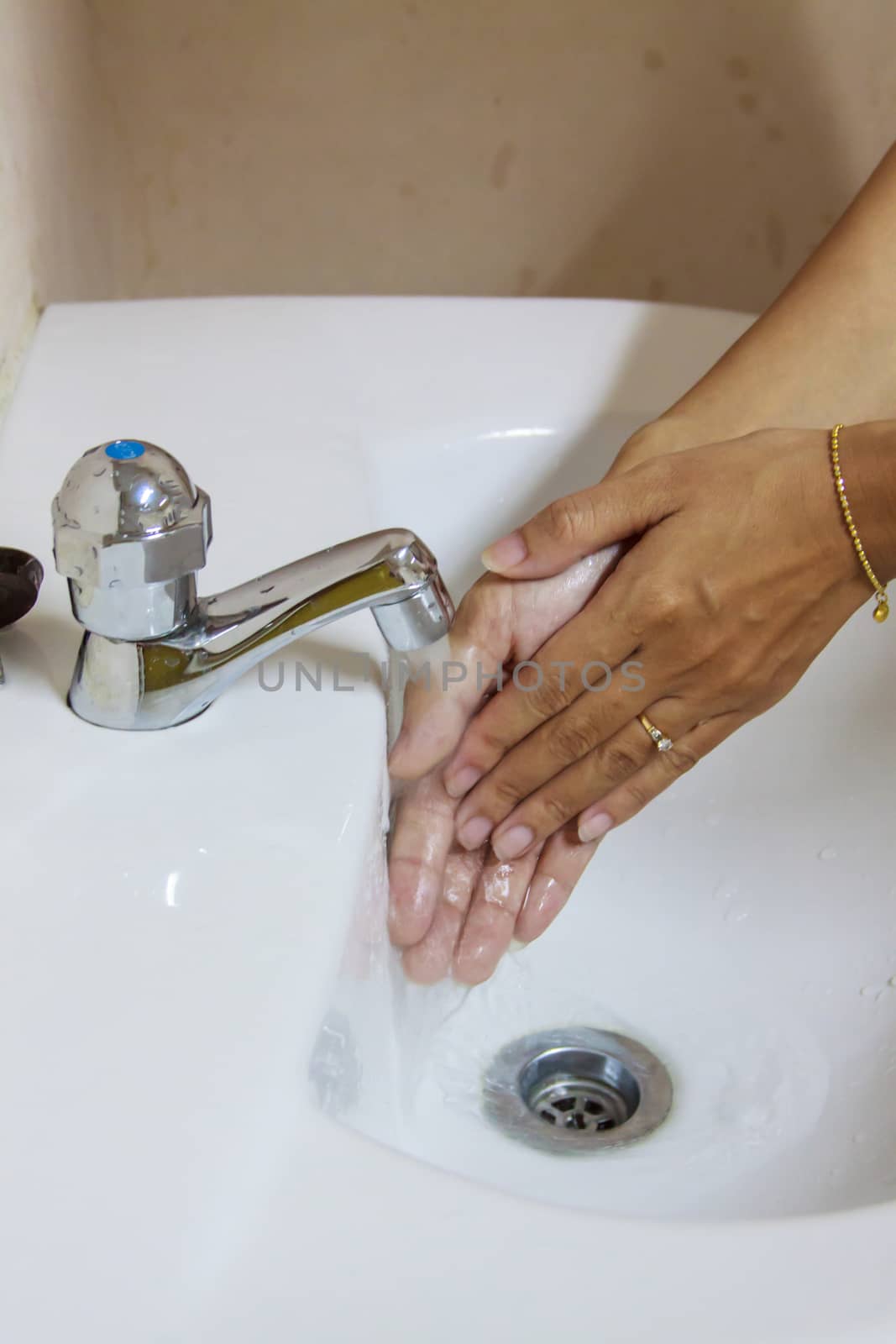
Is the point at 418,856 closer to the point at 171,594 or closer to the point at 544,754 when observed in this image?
the point at 544,754

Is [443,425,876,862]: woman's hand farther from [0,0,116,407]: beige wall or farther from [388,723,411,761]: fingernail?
[0,0,116,407]: beige wall

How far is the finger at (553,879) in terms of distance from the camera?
1.77ft

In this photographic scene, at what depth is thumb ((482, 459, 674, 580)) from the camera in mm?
504

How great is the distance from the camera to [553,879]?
550 millimetres

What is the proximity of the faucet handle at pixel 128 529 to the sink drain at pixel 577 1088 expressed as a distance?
0.24m

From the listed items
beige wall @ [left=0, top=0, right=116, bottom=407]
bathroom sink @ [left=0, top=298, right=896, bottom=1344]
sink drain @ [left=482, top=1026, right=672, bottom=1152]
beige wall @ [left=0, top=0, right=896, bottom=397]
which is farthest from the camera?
beige wall @ [left=0, top=0, right=896, bottom=397]

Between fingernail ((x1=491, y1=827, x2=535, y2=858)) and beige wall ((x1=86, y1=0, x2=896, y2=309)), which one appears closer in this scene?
fingernail ((x1=491, y1=827, x2=535, y2=858))

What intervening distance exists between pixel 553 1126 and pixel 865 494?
26 cm

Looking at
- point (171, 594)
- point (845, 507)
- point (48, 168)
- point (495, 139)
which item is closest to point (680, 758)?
point (845, 507)

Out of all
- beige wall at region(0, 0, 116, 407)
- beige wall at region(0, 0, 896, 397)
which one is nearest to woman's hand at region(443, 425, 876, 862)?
beige wall at region(0, 0, 116, 407)

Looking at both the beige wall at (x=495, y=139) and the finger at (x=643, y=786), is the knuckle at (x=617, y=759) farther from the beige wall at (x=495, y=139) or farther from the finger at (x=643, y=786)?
the beige wall at (x=495, y=139)

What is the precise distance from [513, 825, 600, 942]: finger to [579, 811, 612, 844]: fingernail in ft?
0.04

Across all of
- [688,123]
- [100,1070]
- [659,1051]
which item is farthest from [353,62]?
[100,1070]

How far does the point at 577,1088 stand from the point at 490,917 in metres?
0.07
